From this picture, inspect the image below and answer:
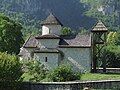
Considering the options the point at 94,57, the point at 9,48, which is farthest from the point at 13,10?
the point at 94,57

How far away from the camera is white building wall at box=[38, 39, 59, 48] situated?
43062 millimetres

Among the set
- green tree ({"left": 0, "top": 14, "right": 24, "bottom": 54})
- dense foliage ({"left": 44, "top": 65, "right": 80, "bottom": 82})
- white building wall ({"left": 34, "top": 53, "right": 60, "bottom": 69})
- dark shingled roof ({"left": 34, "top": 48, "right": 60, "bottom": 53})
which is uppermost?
green tree ({"left": 0, "top": 14, "right": 24, "bottom": 54})

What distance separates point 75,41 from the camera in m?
42.9

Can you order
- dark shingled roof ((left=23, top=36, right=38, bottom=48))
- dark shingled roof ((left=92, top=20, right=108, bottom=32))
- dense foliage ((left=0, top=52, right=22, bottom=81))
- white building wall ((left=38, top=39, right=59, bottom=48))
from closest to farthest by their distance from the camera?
dense foliage ((left=0, top=52, right=22, bottom=81)), white building wall ((left=38, top=39, right=59, bottom=48)), dark shingled roof ((left=92, top=20, right=108, bottom=32)), dark shingled roof ((left=23, top=36, right=38, bottom=48))

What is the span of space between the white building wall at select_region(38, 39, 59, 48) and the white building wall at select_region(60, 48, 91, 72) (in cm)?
106

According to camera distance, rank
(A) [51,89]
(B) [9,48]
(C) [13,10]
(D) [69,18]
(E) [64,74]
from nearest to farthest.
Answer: (A) [51,89]
(E) [64,74]
(B) [9,48]
(C) [13,10]
(D) [69,18]

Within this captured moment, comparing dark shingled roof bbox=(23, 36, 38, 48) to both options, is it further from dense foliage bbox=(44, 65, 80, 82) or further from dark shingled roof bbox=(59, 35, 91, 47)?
dense foliage bbox=(44, 65, 80, 82)

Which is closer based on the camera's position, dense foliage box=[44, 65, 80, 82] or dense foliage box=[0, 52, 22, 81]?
dense foliage box=[0, 52, 22, 81]

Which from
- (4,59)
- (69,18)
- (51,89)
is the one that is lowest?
(51,89)

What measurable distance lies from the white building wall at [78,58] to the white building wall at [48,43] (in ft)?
3.47

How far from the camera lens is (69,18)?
19962cm

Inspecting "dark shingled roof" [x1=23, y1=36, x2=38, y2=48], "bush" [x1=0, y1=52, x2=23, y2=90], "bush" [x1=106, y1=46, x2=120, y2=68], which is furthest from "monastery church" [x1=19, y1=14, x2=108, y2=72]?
"bush" [x1=0, y1=52, x2=23, y2=90]

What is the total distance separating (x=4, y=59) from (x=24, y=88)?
2725 millimetres

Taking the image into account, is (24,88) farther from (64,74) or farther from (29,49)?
(29,49)
